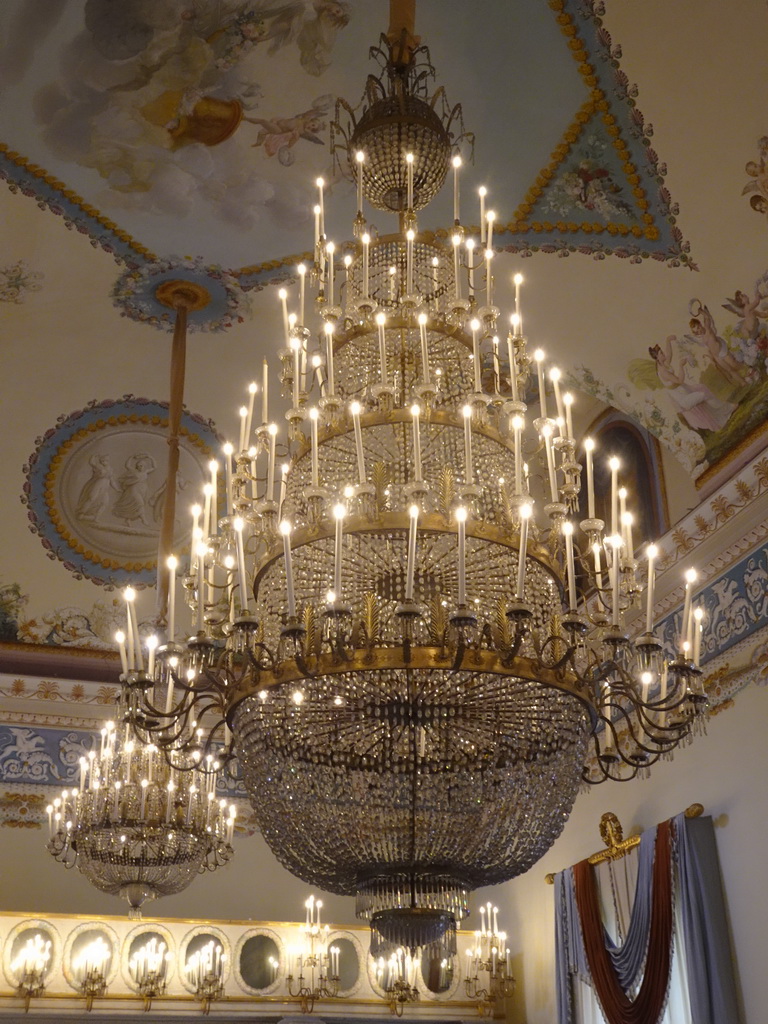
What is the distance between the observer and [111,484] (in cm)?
988

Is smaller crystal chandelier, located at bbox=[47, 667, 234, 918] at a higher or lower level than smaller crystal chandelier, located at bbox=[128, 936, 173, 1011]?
higher

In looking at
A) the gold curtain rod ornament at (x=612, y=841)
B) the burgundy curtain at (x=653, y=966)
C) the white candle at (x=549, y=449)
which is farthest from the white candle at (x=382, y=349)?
the gold curtain rod ornament at (x=612, y=841)

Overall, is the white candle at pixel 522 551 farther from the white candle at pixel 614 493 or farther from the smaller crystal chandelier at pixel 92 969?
the smaller crystal chandelier at pixel 92 969

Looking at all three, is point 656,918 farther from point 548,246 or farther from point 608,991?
point 548,246

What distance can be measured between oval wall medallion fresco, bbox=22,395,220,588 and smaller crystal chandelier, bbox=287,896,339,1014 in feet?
12.0

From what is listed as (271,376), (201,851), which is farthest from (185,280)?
(201,851)

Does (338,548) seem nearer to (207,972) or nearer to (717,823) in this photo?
(717,823)

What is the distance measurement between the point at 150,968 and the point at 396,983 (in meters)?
1.96

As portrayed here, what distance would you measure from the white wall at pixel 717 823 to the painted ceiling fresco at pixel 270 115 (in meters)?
3.25

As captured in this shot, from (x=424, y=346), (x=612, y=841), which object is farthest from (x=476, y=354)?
(x=612, y=841)

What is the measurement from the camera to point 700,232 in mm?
6988

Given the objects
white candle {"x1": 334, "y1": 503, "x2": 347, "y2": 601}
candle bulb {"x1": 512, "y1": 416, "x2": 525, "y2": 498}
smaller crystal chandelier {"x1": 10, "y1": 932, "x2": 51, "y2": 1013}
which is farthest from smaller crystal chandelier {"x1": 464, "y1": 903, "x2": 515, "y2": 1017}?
white candle {"x1": 334, "y1": 503, "x2": 347, "y2": 601}

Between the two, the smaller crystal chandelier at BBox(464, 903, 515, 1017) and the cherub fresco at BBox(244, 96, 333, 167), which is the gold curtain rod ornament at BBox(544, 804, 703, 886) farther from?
the cherub fresco at BBox(244, 96, 333, 167)

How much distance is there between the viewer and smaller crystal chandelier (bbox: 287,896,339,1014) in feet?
27.9
